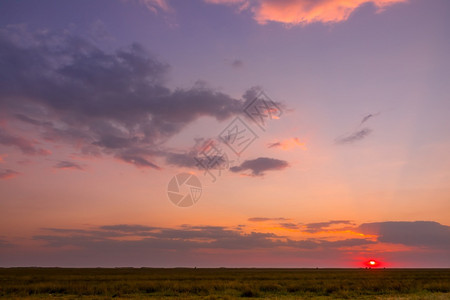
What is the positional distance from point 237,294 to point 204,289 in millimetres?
5386

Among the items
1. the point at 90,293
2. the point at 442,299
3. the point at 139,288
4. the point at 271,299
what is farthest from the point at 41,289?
the point at 442,299

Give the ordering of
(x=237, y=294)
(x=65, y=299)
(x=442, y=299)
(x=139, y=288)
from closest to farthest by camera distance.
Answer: (x=442, y=299)
(x=65, y=299)
(x=237, y=294)
(x=139, y=288)

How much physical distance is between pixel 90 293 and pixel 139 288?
5454mm

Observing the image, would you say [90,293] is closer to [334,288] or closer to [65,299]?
[65,299]

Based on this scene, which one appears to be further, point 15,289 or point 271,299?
point 15,289

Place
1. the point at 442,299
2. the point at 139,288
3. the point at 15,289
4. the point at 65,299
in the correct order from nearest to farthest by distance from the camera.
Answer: the point at 442,299, the point at 65,299, the point at 15,289, the point at 139,288

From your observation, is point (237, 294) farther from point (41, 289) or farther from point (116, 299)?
point (41, 289)

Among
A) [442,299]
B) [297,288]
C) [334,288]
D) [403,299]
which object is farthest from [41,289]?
[442,299]

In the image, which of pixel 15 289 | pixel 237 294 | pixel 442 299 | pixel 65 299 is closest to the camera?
pixel 442 299

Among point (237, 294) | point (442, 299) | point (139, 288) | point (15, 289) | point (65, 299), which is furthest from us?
point (139, 288)

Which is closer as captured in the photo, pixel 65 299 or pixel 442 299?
pixel 442 299

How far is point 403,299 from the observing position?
85.6 ft

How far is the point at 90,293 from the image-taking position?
3180 cm

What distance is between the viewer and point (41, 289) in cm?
3472
